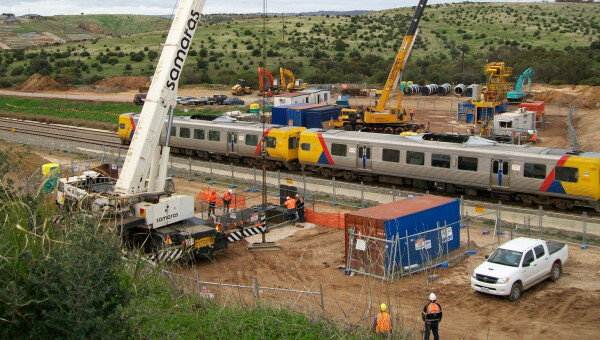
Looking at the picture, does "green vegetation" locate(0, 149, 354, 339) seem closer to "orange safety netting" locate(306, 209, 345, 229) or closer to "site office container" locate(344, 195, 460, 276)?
"site office container" locate(344, 195, 460, 276)

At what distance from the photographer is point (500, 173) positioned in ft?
87.6

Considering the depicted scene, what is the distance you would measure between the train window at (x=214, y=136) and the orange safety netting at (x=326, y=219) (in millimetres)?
13425

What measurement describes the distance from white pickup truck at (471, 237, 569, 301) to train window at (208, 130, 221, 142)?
2150cm

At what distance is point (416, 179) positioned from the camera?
29672mm

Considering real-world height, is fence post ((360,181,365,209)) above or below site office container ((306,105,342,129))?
below

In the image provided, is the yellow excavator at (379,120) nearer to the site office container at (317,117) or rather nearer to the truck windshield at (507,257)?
the site office container at (317,117)

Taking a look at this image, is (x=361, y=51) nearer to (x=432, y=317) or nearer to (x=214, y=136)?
(x=214, y=136)

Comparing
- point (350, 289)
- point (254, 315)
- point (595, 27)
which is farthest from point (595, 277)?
point (595, 27)

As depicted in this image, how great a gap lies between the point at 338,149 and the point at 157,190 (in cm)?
1365

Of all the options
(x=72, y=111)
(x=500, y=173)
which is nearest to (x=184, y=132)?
(x=500, y=173)

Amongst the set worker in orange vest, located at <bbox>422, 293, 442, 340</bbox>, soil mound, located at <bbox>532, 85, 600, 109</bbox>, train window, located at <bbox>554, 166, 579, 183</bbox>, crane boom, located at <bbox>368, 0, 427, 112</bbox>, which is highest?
crane boom, located at <bbox>368, 0, 427, 112</bbox>

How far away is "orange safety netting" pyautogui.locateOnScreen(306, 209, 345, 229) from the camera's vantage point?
23.2m

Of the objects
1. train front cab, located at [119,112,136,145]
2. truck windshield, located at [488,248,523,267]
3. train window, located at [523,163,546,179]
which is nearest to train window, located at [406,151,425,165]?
train window, located at [523,163,546,179]

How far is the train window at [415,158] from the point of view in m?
28.8
